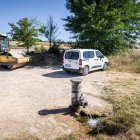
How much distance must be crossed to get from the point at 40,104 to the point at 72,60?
730 cm

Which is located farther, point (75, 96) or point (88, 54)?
point (88, 54)

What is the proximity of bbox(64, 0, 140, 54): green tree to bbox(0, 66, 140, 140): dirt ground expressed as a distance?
691 centimetres

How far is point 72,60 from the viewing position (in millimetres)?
17203

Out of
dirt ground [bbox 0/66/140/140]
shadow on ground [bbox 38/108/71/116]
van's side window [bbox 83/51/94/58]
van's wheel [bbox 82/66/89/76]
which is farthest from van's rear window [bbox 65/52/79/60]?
shadow on ground [bbox 38/108/71/116]

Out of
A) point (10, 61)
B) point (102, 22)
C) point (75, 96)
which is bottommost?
point (75, 96)

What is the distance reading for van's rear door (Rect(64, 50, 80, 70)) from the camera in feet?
55.9

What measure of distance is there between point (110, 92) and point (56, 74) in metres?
6.32

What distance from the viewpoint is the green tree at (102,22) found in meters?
22.6

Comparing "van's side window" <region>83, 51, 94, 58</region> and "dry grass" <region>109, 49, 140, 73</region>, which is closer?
"van's side window" <region>83, 51, 94, 58</region>

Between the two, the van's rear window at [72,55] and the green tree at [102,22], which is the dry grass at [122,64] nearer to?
the green tree at [102,22]

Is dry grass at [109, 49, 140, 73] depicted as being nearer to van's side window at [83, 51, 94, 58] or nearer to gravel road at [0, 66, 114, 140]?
van's side window at [83, 51, 94, 58]

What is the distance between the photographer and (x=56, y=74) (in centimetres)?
1792

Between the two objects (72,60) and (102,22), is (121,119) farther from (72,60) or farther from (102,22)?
(102,22)

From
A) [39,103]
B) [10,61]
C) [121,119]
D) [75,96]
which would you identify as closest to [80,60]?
[10,61]
